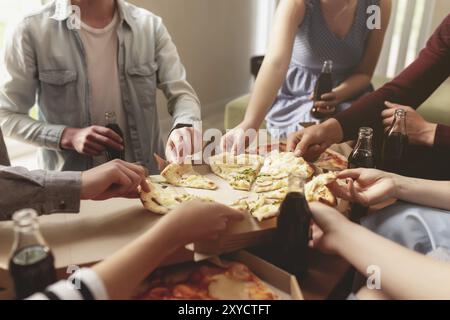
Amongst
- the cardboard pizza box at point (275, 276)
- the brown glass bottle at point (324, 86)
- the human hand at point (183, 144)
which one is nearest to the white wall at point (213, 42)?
the brown glass bottle at point (324, 86)

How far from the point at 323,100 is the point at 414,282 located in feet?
3.99

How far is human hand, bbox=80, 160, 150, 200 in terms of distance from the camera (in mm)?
1027

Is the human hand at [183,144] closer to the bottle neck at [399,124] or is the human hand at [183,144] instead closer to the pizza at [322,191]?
the pizza at [322,191]

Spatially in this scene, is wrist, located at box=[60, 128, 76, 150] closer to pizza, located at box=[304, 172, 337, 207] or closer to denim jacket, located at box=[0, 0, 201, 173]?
denim jacket, located at box=[0, 0, 201, 173]

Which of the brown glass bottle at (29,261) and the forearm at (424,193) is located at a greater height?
the brown glass bottle at (29,261)

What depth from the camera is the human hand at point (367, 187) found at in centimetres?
107

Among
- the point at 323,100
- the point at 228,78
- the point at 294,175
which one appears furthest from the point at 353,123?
the point at 228,78

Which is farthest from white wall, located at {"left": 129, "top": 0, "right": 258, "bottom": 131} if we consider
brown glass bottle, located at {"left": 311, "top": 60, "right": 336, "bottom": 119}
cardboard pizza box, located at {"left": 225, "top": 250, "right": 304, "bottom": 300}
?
cardboard pizza box, located at {"left": 225, "top": 250, "right": 304, "bottom": 300}

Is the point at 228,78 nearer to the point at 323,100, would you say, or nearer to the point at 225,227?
the point at 323,100

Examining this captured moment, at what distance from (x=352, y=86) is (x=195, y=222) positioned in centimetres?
148

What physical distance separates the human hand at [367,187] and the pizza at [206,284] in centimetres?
37

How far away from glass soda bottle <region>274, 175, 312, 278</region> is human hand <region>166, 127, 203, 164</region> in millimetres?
530

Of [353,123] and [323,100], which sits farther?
[323,100]
